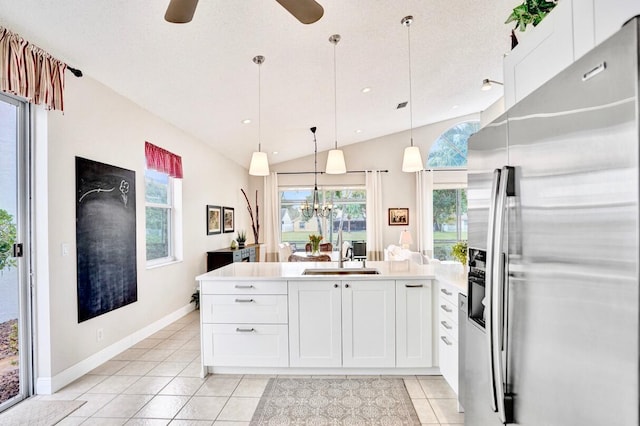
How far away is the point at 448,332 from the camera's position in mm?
2439

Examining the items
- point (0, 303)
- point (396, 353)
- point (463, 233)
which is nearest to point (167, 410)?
point (0, 303)

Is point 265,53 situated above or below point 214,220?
above

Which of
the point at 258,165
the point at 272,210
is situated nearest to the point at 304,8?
the point at 258,165

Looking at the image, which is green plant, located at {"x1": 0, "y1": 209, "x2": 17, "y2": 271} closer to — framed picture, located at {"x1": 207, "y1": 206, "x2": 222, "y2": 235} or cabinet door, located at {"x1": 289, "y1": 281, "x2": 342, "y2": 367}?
cabinet door, located at {"x1": 289, "y1": 281, "x2": 342, "y2": 367}

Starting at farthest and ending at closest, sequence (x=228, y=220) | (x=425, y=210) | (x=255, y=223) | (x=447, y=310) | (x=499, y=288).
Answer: (x=255, y=223), (x=425, y=210), (x=228, y=220), (x=447, y=310), (x=499, y=288)

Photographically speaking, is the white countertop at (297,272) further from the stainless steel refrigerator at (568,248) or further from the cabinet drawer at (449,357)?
the stainless steel refrigerator at (568,248)

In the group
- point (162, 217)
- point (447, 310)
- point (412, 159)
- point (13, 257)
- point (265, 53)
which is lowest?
point (447, 310)

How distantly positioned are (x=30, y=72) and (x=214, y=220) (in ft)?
12.5

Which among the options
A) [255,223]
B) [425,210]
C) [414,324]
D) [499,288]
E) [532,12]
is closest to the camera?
[499,288]

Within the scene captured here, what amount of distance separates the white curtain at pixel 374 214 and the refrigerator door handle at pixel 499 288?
22.5ft

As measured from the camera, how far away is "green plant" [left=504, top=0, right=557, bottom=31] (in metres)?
1.48

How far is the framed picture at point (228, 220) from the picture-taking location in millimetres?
6519

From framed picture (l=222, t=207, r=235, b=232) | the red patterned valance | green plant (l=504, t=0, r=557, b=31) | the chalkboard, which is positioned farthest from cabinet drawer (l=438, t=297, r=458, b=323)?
framed picture (l=222, t=207, r=235, b=232)

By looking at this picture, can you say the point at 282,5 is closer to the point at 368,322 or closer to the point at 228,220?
the point at 368,322
